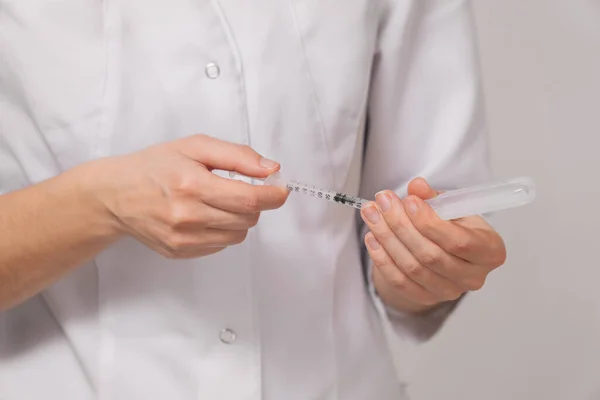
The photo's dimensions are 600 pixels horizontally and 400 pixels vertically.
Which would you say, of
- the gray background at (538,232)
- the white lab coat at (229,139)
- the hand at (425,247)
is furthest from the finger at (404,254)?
the gray background at (538,232)

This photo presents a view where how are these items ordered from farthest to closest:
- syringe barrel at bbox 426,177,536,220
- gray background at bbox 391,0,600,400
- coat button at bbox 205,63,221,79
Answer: gray background at bbox 391,0,600,400, coat button at bbox 205,63,221,79, syringe barrel at bbox 426,177,536,220

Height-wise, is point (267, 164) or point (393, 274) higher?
point (267, 164)

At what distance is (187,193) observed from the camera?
47 cm

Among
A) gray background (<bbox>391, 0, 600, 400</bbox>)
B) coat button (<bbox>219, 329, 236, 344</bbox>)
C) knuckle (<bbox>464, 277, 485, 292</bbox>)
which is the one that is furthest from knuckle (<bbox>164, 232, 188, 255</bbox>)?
gray background (<bbox>391, 0, 600, 400</bbox>)

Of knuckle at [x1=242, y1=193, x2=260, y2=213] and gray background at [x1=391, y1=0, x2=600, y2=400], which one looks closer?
knuckle at [x1=242, y1=193, x2=260, y2=213]

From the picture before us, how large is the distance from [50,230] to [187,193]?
0.13 m

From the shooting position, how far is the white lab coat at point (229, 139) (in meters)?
0.55

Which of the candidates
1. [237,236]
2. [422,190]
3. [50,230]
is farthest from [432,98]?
[50,230]

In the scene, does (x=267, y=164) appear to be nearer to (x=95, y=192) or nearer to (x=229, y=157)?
(x=229, y=157)

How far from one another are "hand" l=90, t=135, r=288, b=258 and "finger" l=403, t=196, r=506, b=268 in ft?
0.32

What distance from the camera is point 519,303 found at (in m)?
1.15

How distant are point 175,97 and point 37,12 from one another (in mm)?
129

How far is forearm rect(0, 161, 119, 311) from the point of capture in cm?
51

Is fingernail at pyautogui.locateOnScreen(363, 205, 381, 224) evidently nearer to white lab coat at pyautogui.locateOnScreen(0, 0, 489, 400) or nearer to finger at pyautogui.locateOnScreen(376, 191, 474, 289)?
finger at pyautogui.locateOnScreen(376, 191, 474, 289)
